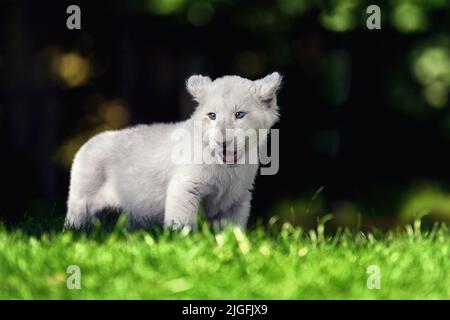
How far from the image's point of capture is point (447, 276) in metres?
4.36

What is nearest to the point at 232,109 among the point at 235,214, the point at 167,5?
the point at 235,214

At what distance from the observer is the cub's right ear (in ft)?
15.3

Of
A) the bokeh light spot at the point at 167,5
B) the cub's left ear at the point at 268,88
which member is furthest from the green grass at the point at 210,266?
Answer: the bokeh light spot at the point at 167,5

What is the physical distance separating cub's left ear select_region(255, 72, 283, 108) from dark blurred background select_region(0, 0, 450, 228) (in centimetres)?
310

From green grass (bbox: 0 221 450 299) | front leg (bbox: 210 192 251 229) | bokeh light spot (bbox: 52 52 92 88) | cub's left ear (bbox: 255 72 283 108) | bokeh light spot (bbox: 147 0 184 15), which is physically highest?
bokeh light spot (bbox: 147 0 184 15)

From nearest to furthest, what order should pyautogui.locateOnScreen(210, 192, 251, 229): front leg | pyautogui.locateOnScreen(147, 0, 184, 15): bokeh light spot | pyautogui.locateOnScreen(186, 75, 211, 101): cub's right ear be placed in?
pyautogui.locateOnScreen(186, 75, 211, 101): cub's right ear < pyautogui.locateOnScreen(210, 192, 251, 229): front leg < pyautogui.locateOnScreen(147, 0, 184, 15): bokeh light spot

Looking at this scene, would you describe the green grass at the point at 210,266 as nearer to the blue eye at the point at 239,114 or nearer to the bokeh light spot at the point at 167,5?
the blue eye at the point at 239,114

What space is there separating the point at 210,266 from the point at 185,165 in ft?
2.94

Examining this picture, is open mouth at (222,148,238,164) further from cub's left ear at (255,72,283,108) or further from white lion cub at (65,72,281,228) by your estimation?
cub's left ear at (255,72,283,108)

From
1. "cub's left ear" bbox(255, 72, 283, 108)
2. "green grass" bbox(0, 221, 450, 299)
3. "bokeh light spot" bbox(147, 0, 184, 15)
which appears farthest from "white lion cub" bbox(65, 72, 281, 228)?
"bokeh light spot" bbox(147, 0, 184, 15)

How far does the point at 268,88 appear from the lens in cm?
464

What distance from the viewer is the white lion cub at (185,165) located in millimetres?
4523

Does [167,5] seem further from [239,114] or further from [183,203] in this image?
[183,203]
